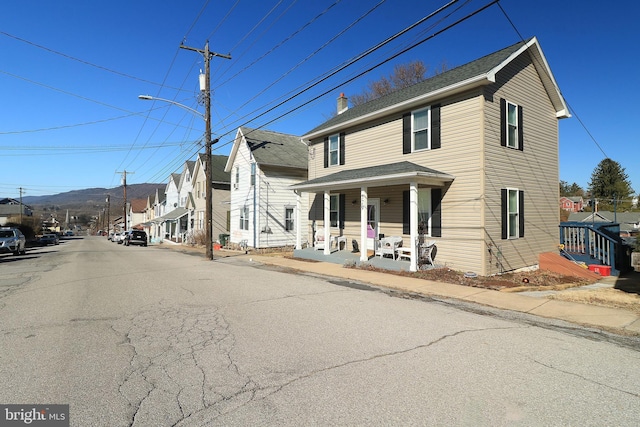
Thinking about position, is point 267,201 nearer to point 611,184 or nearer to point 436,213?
point 436,213

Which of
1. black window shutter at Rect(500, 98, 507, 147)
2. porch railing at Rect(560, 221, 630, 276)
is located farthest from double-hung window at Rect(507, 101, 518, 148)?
porch railing at Rect(560, 221, 630, 276)

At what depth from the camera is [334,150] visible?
18.8 m

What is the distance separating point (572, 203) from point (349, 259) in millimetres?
74461

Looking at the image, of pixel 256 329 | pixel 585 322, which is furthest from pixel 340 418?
pixel 585 322

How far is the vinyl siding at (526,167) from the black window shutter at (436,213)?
1.72 meters

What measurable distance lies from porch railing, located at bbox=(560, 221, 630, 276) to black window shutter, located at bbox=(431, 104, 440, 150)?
6569mm

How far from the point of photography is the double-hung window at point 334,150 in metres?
18.5

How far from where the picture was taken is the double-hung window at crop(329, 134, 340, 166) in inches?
727

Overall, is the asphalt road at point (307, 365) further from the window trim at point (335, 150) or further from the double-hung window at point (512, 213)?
the window trim at point (335, 150)

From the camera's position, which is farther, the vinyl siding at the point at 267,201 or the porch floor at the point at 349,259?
the vinyl siding at the point at 267,201

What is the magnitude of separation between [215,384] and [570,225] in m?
15.6

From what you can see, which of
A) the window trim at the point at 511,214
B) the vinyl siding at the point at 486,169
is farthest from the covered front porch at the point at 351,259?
the window trim at the point at 511,214

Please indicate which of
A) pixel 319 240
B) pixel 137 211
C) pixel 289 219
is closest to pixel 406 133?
pixel 319 240

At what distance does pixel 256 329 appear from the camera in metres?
5.89
